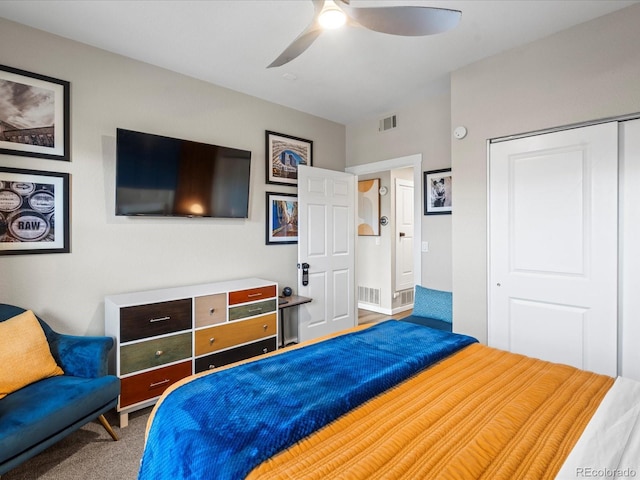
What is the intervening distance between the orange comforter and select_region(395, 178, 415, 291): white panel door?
370cm

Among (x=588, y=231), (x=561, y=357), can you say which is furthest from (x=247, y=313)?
(x=588, y=231)

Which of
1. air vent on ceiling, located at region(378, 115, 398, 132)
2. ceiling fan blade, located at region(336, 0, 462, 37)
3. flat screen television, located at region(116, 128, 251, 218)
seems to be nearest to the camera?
ceiling fan blade, located at region(336, 0, 462, 37)

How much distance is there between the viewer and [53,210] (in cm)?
235

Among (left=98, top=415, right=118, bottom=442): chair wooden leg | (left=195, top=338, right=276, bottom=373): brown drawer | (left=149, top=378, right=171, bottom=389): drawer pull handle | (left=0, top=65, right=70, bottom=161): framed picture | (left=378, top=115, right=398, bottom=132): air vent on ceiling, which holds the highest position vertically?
(left=378, top=115, right=398, bottom=132): air vent on ceiling

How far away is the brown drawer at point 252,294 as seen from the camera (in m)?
2.80

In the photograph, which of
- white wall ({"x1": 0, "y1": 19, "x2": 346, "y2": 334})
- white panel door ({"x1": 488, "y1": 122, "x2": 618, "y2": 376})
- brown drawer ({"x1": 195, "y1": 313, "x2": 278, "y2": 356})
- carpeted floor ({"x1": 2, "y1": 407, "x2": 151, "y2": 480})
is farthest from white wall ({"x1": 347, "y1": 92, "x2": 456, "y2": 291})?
carpeted floor ({"x1": 2, "y1": 407, "x2": 151, "y2": 480})

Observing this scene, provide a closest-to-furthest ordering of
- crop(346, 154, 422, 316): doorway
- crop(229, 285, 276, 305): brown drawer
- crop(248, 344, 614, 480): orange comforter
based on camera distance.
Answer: crop(248, 344, 614, 480): orange comforter, crop(229, 285, 276, 305): brown drawer, crop(346, 154, 422, 316): doorway

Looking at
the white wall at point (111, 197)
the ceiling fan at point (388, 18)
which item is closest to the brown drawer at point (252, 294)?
the white wall at point (111, 197)

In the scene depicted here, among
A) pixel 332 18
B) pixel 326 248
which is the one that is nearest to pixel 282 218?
pixel 326 248

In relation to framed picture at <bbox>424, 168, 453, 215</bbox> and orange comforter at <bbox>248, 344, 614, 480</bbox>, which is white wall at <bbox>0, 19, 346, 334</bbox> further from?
orange comforter at <bbox>248, 344, 614, 480</bbox>

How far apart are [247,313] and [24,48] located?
2.45 m

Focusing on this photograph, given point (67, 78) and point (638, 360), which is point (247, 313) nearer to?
point (67, 78)

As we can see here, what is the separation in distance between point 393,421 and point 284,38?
250 centimetres

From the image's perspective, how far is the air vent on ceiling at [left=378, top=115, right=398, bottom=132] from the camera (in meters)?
3.88
